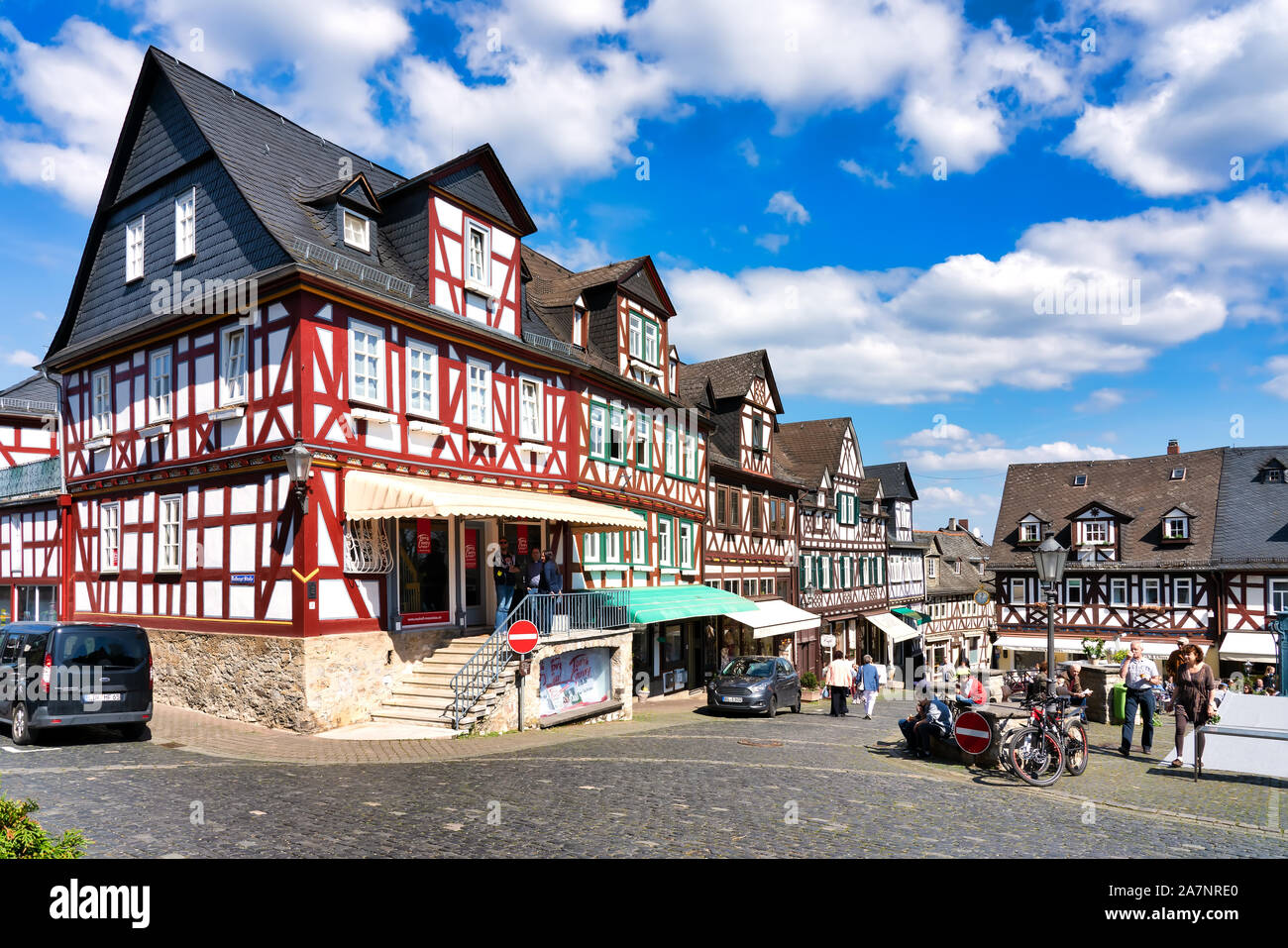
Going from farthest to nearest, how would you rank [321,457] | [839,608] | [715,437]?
[839,608] → [715,437] → [321,457]

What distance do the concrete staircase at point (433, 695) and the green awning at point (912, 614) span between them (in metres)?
38.7

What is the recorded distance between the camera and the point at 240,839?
7719mm

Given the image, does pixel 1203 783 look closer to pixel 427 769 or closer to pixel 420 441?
pixel 427 769

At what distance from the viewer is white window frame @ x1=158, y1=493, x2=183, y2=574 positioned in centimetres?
1781

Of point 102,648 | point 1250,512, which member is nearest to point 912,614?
point 1250,512

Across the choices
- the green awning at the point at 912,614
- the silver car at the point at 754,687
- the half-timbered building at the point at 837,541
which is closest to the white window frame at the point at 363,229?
the silver car at the point at 754,687

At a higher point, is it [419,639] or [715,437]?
[715,437]

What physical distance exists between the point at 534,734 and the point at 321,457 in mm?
6209

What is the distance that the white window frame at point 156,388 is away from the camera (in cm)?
1816

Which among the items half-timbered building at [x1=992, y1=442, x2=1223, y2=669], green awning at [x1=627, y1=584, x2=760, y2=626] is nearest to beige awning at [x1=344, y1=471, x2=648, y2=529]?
green awning at [x1=627, y1=584, x2=760, y2=626]

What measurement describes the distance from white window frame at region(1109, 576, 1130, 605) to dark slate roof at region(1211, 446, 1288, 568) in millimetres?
3901

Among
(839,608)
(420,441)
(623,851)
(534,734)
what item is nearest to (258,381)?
(420,441)

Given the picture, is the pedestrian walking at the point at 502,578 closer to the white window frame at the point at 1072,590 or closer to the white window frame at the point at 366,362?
the white window frame at the point at 366,362

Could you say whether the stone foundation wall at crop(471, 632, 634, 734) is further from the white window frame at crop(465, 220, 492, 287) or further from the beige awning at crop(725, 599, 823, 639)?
the white window frame at crop(465, 220, 492, 287)
